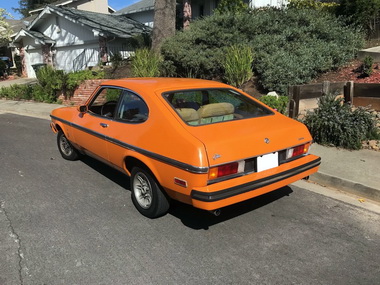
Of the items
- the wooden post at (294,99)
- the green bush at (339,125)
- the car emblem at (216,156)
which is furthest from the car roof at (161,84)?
the wooden post at (294,99)

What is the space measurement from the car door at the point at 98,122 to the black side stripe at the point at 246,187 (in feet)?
5.65

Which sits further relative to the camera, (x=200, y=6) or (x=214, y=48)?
(x=200, y=6)

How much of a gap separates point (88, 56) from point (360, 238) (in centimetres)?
2058

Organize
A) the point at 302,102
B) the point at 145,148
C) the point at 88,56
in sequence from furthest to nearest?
1. the point at 88,56
2. the point at 302,102
3. the point at 145,148

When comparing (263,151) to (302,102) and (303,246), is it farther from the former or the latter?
(302,102)

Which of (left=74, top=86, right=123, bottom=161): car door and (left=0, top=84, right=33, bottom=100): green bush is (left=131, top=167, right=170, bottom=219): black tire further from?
(left=0, top=84, right=33, bottom=100): green bush

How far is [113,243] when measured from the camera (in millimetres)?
3201

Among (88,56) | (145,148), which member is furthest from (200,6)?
(145,148)

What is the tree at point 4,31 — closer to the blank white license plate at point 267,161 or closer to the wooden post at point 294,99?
the wooden post at point 294,99

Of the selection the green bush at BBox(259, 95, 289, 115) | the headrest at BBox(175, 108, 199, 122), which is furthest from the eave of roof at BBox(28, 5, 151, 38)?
the headrest at BBox(175, 108, 199, 122)

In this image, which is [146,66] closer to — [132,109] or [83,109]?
[83,109]

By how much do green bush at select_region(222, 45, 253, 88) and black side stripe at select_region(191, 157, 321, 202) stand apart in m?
5.81

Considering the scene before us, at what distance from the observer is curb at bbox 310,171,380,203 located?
13.6 ft

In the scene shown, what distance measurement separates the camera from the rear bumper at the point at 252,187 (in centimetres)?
293
